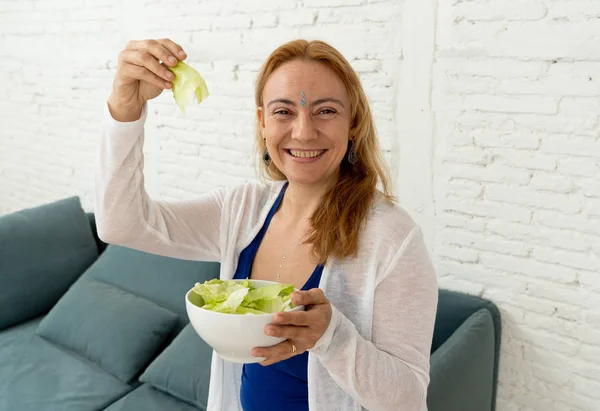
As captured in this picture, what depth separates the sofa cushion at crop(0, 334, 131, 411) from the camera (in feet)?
7.06

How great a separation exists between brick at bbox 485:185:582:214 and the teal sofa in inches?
14.3

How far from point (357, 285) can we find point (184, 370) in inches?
47.8

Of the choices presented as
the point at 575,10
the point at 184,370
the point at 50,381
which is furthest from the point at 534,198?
the point at 50,381

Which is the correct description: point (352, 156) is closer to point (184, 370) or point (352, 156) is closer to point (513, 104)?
point (513, 104)

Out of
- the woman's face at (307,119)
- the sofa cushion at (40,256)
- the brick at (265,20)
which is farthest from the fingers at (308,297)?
the sofa cushion at (40,256)

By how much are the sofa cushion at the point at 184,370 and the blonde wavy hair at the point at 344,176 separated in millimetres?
1073

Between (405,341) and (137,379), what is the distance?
1576 millimetres

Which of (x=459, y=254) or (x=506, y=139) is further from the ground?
(x=506, y=139)

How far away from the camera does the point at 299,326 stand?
3.01 ft

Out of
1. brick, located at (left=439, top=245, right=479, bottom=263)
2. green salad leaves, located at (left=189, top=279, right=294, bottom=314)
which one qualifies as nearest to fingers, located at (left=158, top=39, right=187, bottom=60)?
green salad leaves, located at (left=189, top=279, right=294, bottom=314)

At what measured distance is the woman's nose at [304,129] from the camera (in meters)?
1.18

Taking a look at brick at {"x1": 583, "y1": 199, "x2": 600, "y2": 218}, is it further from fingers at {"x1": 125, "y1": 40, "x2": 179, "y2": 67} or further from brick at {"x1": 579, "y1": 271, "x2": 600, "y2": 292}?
fingers at {"x1": 125, "y1": 40, "x2": 179, "y2": 67}

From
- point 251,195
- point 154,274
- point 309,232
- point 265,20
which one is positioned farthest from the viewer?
point 154,274

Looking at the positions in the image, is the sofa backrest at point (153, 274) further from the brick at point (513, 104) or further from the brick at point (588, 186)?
the brick at point (588, 186)
